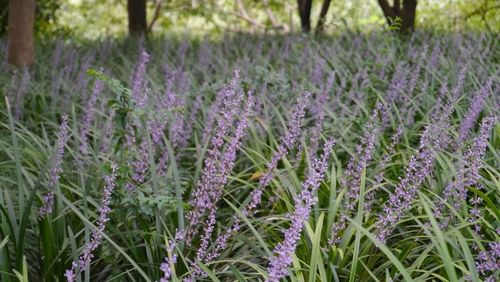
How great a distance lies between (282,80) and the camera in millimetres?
5320

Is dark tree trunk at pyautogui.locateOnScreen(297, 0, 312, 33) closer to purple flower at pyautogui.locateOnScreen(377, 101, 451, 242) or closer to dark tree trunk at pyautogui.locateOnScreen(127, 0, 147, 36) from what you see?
dark tree trunk at pyautogui.locateOnScreen(127, 0, 147, 36)

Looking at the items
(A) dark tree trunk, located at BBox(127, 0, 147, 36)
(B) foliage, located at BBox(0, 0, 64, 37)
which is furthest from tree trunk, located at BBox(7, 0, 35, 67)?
(A) dark tree trunk, located at BBox(127, 0, 147, 36)

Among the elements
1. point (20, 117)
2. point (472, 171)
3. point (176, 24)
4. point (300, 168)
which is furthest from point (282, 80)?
point (176, 24)

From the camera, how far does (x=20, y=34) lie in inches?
307

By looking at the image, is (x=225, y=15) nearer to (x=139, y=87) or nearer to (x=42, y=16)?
(x=42, y=16)

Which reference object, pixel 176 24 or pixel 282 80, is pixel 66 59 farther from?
pixel 176 24

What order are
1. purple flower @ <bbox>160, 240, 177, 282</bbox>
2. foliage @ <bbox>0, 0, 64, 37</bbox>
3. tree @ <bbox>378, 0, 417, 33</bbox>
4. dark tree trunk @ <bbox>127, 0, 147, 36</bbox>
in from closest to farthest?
purple flower @ <bbox>160, 240, 177, 282</bbox> < tree @ <bbox>378, 0, 417, 33</bbox> < foliage @ <bbox>0, 0, 64, 37</bbox> < dark tree trunk @ <bbox>127, 0, 147, 36</bbox>

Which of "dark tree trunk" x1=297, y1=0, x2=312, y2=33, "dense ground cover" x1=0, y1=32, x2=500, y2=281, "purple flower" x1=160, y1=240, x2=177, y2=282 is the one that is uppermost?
"dark tree trunk" x1=297, y1=0, x2=312, y2=33

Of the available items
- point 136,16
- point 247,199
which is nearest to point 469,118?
point 247,199

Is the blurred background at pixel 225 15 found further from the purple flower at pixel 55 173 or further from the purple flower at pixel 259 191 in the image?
the purple flower at pixel 55 173

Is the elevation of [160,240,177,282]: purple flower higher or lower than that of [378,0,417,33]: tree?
lower

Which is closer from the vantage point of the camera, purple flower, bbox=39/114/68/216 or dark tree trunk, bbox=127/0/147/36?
purple flower, bbox=39/114/68/216

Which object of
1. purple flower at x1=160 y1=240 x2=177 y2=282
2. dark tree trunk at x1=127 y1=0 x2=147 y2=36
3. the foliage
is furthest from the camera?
dark tree trunk at x1=127 y1=0 x2=147 y2=36

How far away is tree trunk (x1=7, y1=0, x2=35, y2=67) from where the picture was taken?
777cm
